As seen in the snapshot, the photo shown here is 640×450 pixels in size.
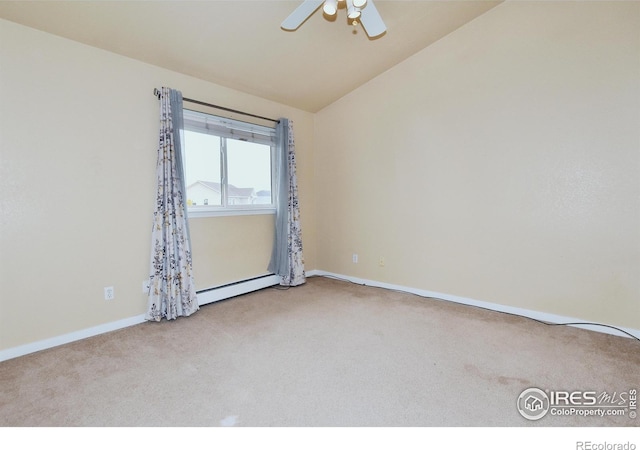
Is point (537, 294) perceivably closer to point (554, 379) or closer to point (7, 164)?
point (554, 379)

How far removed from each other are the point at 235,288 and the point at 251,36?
2.59 meters

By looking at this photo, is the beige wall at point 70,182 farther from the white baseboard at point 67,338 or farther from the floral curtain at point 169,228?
the floral curtain at point 169,228

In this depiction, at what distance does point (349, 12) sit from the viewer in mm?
1956

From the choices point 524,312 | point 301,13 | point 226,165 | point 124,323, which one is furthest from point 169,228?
point 524,312

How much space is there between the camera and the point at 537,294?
276cm

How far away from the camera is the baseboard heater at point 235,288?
3226mm

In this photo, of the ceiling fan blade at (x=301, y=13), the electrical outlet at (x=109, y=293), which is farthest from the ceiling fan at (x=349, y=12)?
the electrical outlet at (x=109, y=293)

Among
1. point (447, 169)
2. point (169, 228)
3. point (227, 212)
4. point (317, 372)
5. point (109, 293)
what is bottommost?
point (317, 372)

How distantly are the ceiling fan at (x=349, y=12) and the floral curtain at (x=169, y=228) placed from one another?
1.38 meters

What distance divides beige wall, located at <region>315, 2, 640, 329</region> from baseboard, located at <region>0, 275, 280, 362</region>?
4.70ft

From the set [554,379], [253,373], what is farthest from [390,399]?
[554,379]

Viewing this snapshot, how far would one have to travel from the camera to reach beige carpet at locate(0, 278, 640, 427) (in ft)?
5.05

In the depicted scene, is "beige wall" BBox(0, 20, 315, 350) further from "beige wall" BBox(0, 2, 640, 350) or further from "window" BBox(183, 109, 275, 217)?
"window" BBox(183, 109, 275, 217)

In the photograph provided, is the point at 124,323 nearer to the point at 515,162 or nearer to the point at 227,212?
the point at 227,212
